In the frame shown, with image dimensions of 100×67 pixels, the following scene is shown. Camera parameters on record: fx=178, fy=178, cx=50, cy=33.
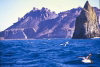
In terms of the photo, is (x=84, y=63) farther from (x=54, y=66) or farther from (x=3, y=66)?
(x=3, y=66)

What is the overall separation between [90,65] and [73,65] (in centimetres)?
236

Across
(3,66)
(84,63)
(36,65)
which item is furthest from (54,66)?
(3,66)

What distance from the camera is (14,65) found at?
24.2 metres

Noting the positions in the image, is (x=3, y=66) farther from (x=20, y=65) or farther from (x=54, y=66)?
(x=54, y=66)

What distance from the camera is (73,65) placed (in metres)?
24.6

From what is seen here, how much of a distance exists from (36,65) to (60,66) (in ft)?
10.7

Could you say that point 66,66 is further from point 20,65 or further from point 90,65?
point 20,65

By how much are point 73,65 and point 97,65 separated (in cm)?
322

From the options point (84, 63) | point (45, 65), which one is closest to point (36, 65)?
point (45, 65)

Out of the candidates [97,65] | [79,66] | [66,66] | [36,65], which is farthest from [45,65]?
[97,65]

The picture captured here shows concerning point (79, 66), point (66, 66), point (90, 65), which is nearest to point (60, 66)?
point (66, 66)

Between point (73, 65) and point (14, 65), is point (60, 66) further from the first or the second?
point (14, 65)

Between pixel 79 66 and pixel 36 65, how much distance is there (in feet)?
19.0

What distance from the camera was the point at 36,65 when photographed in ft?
79.7
